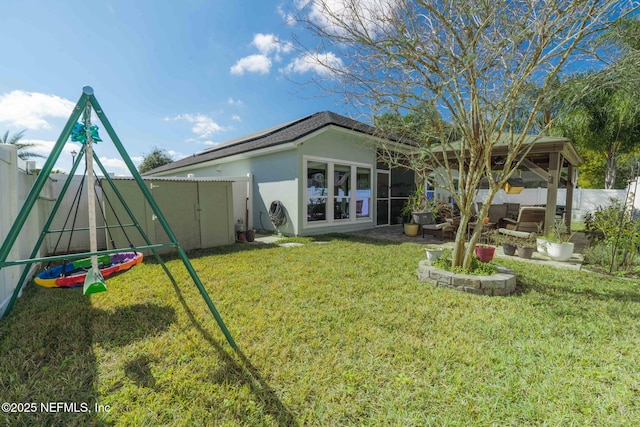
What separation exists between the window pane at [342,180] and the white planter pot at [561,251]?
5952 mm

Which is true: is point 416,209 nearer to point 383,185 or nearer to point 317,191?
point 383,185

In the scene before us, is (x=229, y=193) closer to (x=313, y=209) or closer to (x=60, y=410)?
(x=313, y=209)

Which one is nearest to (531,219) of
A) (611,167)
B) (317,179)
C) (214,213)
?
(317,179)

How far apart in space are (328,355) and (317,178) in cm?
708

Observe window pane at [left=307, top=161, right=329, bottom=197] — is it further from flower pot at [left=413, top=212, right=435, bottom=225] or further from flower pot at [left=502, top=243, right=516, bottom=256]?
flower pot at [left=502, top=243, right=516, bottom=256]

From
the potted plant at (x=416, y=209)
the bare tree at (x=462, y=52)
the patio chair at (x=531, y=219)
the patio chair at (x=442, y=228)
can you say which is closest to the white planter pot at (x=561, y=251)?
the patio chair at (x=531, y=219)

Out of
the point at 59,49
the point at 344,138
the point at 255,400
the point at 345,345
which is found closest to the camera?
the point at 255,400

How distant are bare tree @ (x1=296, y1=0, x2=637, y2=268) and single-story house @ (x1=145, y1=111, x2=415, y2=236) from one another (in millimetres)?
3549

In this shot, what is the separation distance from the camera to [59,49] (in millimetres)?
5098

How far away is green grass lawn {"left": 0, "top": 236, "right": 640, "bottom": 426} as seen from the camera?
178cm

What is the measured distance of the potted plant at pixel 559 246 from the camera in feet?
18.2

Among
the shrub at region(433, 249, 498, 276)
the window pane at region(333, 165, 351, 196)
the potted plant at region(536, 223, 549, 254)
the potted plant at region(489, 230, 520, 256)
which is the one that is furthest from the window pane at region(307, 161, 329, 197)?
the potted plant at region(536, 223, 549, 254)

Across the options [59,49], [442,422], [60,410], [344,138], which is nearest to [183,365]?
[60,410]

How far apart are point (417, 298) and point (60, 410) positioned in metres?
3.63
